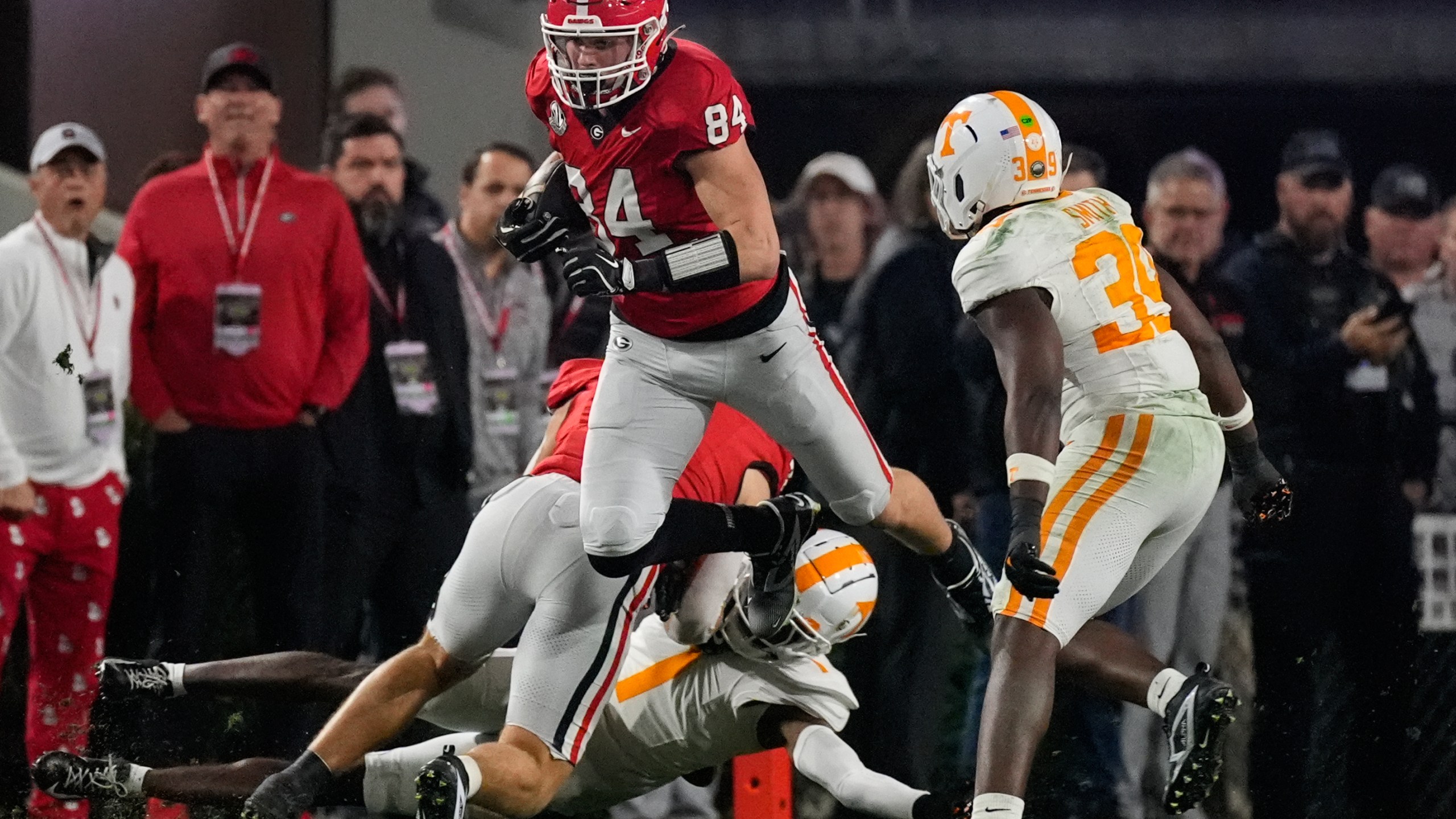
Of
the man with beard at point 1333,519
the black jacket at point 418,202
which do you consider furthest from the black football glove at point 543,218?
the man with beard at point 1333,519

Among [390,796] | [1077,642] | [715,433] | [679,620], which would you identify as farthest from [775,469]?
[390,796]

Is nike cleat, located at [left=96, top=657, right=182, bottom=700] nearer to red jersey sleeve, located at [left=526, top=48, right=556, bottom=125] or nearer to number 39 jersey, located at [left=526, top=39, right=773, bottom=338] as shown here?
number 39 jersey, located at [left=526, top=39, right=773, bottom=338]

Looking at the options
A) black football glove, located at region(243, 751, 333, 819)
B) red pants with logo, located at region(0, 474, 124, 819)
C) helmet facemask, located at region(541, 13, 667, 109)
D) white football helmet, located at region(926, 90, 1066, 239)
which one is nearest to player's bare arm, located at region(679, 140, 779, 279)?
helmet facemask, located at region(541, 13, 667, 109)

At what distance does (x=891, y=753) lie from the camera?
17.9 ft

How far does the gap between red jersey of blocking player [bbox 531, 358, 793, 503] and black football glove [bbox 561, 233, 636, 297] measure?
517mm

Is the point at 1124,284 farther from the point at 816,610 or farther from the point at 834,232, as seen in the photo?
the point at 834,232

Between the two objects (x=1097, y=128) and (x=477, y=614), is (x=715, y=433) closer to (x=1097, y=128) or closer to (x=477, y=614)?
(x=477, y=614)

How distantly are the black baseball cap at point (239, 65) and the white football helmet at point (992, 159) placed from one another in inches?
91.9

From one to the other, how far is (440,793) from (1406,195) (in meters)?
3.59

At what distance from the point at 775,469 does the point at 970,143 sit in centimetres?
106

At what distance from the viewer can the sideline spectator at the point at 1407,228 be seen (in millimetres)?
5953

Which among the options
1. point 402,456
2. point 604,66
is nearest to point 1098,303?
point 604,66

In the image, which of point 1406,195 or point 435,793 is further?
point 1406,195

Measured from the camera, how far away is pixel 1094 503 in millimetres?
4105
